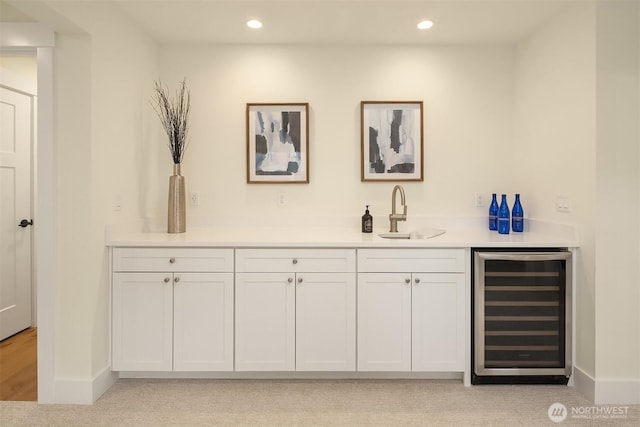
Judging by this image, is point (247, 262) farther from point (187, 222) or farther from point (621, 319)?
point (621, 319)

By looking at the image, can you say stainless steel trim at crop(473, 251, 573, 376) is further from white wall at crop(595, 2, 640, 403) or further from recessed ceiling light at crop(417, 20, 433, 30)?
recessed ceiling light at crop(417, 20, 433, 30)

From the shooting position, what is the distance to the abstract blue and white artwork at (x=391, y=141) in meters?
3.19

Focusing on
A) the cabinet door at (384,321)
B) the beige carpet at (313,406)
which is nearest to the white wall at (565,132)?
the beige carpet at (313,406)

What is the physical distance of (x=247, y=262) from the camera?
8.23 ft

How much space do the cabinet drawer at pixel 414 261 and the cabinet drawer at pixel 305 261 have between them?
0.10 m

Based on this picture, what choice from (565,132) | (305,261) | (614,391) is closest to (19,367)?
(305,261)

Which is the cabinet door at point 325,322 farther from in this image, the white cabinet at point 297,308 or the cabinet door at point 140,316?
the cabinet door at point 140,316

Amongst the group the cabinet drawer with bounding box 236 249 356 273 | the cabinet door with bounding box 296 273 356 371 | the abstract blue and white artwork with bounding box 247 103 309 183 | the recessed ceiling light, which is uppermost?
the recessed ceiling light

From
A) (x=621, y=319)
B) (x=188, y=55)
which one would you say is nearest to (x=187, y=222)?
(x=188, y=55)

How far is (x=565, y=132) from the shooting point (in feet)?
8.41

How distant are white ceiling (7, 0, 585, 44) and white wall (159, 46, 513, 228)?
13cm

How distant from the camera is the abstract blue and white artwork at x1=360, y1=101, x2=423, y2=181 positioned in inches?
125

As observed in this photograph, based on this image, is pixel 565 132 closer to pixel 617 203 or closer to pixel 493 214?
pixel 617 203

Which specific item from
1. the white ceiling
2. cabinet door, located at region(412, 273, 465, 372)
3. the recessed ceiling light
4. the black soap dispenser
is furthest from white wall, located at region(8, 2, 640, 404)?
cabinet door, located at region(412, 273, 465, 372)
